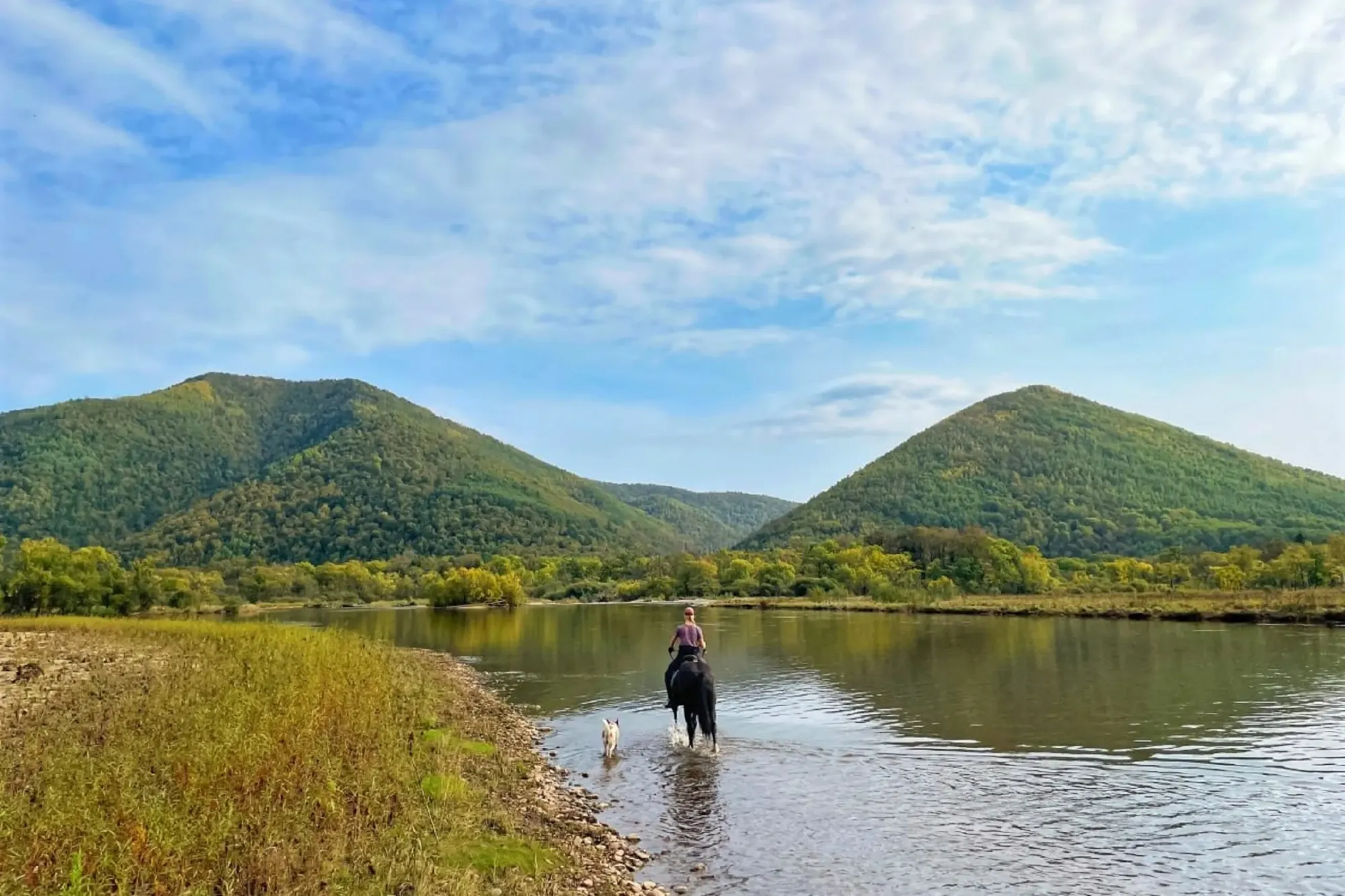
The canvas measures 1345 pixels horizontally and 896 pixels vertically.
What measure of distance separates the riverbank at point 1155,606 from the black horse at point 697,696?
48750 millimetres

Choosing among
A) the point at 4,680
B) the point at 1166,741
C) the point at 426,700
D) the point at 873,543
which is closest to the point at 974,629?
the point at 1166,741

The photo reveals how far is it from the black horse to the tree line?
68793 mm

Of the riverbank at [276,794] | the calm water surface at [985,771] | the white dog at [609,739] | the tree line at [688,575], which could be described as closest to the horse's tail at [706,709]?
the calm water surface at [985,771]

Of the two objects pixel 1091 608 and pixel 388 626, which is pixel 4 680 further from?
pixel 1091 608

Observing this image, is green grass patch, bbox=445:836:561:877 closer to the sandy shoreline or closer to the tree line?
the sandy shoreline

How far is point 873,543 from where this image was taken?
436ft

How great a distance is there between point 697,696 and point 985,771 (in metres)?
5.91

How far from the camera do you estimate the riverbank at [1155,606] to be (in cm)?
5316

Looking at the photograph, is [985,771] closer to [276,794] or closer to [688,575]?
[276,794]

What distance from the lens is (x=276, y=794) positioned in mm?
9492

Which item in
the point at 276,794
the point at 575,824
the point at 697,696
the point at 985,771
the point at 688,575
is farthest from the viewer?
the point at 688,575

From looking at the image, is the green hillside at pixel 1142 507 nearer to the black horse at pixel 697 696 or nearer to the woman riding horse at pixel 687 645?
the woman riding horse at pixel 687 645

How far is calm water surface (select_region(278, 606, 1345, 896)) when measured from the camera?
10367mm

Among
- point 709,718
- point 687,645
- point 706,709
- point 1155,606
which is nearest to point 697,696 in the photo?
point 706,709
